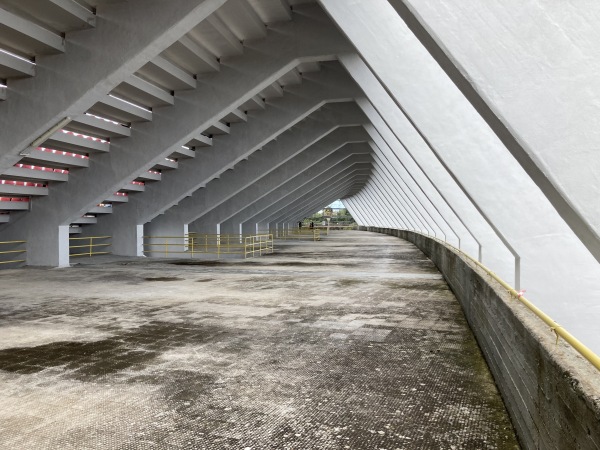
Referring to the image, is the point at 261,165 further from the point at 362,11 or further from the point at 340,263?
the point at 362,11

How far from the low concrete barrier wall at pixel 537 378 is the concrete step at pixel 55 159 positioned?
44.5ft

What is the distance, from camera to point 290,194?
131 feet

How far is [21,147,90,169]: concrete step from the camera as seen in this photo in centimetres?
1483

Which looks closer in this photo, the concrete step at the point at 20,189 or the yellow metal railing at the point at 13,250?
the concrete step at the point at 20,189

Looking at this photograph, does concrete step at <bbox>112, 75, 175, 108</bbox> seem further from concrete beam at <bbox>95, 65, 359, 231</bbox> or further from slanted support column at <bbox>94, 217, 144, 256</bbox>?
slanted support column at <bbox>94, 217, 144, 256</bbox>

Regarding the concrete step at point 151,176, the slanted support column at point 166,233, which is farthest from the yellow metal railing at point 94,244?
the concrete step at point 151,176

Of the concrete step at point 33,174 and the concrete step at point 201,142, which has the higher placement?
the concrete step at point 201,142

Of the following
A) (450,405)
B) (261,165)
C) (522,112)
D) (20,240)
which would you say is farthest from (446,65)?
(261,165)

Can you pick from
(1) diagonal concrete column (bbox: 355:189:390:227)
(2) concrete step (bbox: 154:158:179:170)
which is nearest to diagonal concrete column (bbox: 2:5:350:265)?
(2) concrete step (bbox: 154:158:179:170)

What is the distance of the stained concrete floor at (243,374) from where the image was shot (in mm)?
4008

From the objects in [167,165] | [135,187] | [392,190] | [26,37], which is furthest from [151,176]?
[392,190]

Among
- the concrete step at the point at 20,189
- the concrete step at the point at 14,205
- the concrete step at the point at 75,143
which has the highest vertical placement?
the concrete step at the point at 75,143

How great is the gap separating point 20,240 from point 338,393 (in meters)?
17.1

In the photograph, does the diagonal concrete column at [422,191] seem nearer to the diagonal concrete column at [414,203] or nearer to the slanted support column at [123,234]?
the diagonal concrete column at [414,203]
